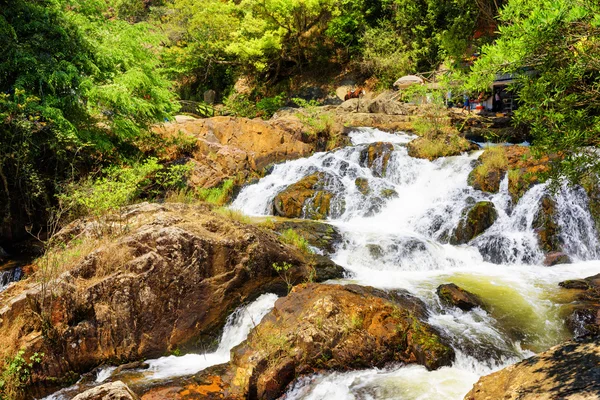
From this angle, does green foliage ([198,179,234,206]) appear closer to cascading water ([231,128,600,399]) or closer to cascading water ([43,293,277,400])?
cascading water ([231,128,600,399])

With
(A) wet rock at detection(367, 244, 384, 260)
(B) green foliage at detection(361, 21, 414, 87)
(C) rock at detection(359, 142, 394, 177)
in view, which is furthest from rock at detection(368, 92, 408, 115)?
(A) wet rock at detection(367, 244, 384, 260)

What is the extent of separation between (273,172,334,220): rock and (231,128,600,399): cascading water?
1.06 feet

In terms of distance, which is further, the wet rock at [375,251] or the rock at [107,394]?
the wet rock at [375,251]

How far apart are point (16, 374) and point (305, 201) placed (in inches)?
321

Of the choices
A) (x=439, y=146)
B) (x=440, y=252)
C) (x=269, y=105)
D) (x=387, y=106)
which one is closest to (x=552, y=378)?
(x=440, y=252)

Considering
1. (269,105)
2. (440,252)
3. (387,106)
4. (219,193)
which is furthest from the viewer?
(269,105)

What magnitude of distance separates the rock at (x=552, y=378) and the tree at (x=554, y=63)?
190 centimetres

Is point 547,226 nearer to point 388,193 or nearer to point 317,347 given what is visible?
point 388,193

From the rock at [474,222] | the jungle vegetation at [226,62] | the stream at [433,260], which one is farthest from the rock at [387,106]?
the rock at [474,222]

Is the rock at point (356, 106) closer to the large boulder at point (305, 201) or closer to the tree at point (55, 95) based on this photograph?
the large boulder at point (305, 201)

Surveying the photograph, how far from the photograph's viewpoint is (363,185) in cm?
1273

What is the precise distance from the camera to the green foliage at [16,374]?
5109 mm

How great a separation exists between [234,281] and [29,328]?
2.94 metres

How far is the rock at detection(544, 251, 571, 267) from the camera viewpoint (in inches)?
356
